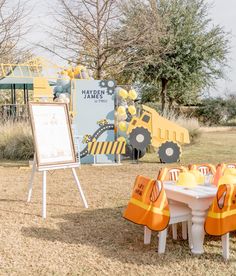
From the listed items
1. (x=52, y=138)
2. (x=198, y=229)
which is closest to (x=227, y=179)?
(x=198, y=229)

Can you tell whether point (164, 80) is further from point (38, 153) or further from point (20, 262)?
point (20, 262)

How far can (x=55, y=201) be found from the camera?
20.2 ft

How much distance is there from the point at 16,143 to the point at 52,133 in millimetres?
6431

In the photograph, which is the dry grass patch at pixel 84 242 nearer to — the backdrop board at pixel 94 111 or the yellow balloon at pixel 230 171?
the yellow balloon at pixel 230 171

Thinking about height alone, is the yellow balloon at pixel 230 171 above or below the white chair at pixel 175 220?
above

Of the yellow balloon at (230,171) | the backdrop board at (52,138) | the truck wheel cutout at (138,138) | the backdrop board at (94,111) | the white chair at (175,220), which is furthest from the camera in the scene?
the backdrop board at (94,111)

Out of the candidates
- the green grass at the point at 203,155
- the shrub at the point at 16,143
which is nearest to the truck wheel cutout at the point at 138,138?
the green grass at the point at 203,155

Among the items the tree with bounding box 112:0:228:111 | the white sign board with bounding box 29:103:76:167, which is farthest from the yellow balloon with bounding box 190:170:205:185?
the tree with bounding box 112:0:228:111

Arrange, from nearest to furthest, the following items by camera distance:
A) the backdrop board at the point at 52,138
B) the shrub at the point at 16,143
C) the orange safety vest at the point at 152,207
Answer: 1. the orange safety vest at the point at 152,207
2. the backdrop board at the point at 52,138
3. the shrub at the point at 16,143

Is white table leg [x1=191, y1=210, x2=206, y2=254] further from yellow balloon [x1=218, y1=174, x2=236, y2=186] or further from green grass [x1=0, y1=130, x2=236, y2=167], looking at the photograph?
green grass [x1=0, y1=130, x2=236, y2=167]

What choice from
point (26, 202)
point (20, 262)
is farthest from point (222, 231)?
point (26, 202)

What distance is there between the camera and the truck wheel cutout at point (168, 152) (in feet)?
34.3

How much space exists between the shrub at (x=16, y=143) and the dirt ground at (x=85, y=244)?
5084 mm

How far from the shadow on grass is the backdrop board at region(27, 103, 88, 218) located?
67cm
